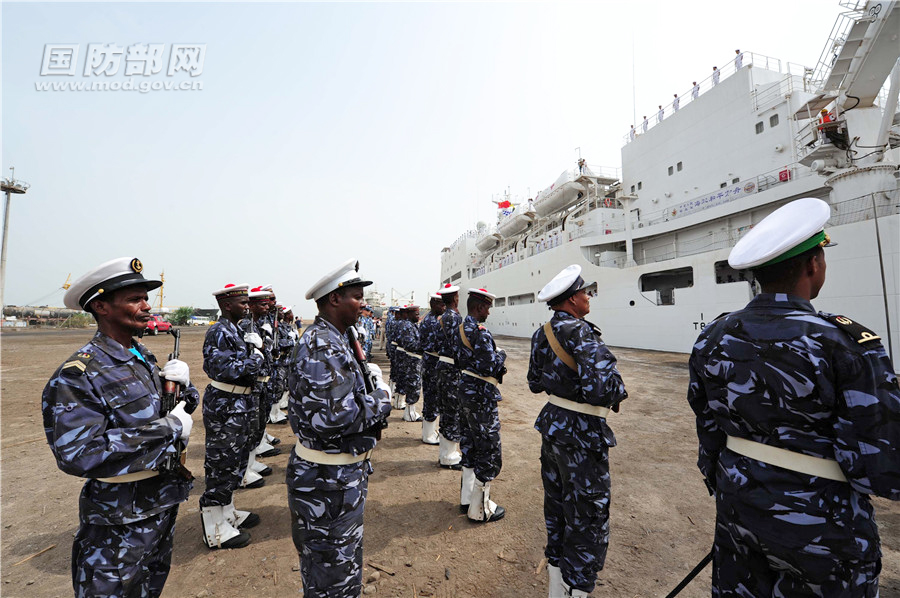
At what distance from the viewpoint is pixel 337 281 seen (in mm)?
1982

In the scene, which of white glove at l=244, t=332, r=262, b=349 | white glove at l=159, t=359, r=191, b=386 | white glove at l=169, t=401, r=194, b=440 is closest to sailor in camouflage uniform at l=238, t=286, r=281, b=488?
white glove at l=244, t=332, r=262, b=349

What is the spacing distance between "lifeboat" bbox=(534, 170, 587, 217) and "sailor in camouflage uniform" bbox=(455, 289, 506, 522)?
58.3ft

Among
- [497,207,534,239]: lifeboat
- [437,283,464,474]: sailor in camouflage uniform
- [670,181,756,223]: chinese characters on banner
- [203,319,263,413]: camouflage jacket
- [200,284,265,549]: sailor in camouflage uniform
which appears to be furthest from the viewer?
[497,207,534,239]: lifeboat

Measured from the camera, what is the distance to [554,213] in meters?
22.8

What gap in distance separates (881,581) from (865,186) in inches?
424

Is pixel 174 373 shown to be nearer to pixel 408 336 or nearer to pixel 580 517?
pixel 580 517

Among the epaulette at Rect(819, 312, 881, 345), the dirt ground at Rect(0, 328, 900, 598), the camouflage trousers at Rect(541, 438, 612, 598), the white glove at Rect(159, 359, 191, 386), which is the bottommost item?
the dirt ground at Rect(0, 328, 900, 598)

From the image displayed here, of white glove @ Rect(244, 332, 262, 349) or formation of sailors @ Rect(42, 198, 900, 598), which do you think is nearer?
formation of sailors @ Rect(42, 198, 900, 598)

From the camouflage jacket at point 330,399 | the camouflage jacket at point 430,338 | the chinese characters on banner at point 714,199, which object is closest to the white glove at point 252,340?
the camouflage jacket at point 330,399

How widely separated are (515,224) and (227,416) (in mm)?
24847

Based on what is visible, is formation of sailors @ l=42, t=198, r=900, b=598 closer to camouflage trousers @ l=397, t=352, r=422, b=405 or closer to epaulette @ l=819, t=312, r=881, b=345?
epaulette @ l=819, t=312, r=881, b=345

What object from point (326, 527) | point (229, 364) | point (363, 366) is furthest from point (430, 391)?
point (326, 527)

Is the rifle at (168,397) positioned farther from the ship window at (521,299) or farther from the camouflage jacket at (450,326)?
the ship window at (521,299)

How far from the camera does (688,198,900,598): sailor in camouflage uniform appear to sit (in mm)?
1138
